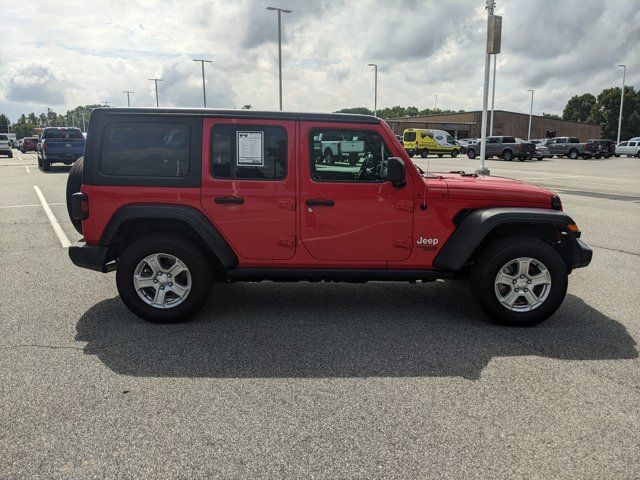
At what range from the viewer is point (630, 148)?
4438 cm

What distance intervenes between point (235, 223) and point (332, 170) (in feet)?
3.11

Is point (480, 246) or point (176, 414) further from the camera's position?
point (480, 246)

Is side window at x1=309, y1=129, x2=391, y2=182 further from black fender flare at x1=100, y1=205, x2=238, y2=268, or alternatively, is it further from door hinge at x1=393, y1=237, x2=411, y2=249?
black fender flare at x1=100, y1=205, x2=238, y2=268

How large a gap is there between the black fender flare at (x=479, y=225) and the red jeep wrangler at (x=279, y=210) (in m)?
0.01

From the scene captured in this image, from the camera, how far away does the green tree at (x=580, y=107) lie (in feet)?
337

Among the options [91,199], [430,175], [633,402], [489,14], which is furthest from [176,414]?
[489,14]

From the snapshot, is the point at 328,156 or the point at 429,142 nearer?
the point at 328,156

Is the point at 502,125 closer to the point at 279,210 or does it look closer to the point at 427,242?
the point at 427,242

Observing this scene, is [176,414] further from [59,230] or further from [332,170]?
[59,230]

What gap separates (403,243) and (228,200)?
1.55 meters

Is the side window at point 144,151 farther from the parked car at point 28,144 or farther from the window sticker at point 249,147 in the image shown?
the parked car at point 28,144

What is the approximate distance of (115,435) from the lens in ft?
9.46

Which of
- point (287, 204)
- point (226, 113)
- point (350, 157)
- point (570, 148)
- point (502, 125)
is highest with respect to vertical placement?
point (502, 125)

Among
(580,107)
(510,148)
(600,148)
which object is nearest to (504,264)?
(510,148)
